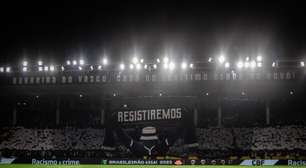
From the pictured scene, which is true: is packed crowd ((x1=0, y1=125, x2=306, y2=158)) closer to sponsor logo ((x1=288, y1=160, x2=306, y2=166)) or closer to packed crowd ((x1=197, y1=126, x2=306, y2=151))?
packed crowd ((x1=197, y1=126, x2=306, y2=151))

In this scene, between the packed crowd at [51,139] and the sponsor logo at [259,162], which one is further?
the packed crowd at [51,139]

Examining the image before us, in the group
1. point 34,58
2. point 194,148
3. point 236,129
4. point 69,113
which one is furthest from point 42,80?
point 236,129

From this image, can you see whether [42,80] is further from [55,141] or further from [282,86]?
[282,86]

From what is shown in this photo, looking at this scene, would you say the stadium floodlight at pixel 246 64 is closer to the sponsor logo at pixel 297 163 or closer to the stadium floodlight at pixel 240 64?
the stadium floodlight at pixel 240 64

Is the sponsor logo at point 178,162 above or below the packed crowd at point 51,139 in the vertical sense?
below

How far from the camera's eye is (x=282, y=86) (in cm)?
2822

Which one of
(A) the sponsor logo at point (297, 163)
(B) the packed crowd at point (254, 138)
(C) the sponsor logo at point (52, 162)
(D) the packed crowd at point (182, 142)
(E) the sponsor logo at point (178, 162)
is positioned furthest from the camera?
(B) the packed crowd at point (254, 138)

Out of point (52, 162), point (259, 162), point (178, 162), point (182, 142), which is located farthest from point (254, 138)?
point (52, 162)

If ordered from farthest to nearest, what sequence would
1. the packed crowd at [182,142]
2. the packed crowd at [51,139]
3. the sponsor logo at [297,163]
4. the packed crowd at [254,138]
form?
the packed crowd at [51,139] < the packed crowd at [254,138] < the packed crowd at [182,142] < the sponsor logo at [297,163]

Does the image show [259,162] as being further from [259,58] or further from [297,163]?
[259,58]

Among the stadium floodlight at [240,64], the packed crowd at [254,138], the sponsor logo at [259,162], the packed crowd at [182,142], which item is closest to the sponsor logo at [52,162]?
the packed crowd at [182,142]

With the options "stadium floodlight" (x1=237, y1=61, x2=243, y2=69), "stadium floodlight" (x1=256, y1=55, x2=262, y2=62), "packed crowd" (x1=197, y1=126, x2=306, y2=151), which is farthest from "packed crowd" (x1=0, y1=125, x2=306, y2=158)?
"stadium floodlight" (x1=256, y1=55, x2=262, y2=62)

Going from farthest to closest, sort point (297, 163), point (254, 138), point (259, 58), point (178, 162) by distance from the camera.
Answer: point (254, 138), point (259, 58), point (178, 162), point (297, 163)

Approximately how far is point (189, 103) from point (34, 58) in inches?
499
